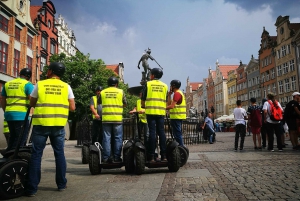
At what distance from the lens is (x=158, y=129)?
5.67m

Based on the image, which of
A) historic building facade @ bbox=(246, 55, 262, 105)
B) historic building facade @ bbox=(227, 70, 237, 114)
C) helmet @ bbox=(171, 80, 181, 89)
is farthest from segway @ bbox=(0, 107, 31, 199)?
historic building facade @ bbox=(227, 70, 237, 114)

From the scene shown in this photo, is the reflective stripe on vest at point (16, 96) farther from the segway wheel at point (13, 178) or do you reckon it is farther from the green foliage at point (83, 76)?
the green foliage at point (83, 76)

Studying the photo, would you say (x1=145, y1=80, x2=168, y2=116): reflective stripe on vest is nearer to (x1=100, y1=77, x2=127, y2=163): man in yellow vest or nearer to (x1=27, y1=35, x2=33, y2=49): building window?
(x1=100, y1=77, x2=127, y2=163): man in yellow vest

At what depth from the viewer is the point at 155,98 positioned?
5.64 m

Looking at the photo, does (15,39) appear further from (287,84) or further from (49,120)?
(287,84)

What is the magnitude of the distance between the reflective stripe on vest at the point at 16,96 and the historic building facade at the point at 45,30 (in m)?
32.3

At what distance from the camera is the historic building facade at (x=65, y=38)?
1902 inches

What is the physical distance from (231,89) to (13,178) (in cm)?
7387

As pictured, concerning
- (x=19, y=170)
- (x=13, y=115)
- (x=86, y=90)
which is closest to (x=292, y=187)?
(x=19, y=170)

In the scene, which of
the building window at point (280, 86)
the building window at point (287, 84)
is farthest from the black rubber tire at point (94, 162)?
the building window at point (280, 86)

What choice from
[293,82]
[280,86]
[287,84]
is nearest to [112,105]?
[293,82]

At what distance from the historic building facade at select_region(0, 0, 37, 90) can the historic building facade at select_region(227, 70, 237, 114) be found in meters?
52.2

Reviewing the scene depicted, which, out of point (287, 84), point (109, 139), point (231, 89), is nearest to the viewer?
point (109, 139)

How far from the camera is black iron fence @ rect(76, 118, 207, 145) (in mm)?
12531
